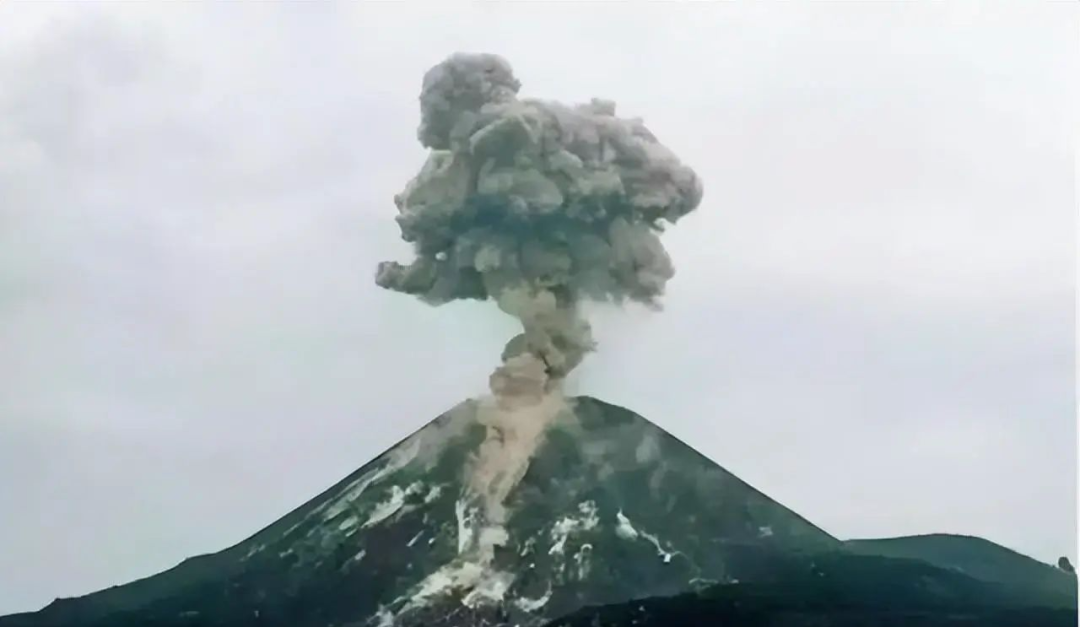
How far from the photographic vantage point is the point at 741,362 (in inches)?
A: 148

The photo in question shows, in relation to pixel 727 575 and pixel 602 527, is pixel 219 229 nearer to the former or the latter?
pixel 602 527

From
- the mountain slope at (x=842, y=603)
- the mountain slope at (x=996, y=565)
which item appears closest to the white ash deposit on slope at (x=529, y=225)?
the mountain slope at (x=842, y=603)

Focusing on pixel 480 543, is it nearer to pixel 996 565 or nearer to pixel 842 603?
pixel 842 603

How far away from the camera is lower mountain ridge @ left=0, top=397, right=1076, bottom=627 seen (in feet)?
11.8

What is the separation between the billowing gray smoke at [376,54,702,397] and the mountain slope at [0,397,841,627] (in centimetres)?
31

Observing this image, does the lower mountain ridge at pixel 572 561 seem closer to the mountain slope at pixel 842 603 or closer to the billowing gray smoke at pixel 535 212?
the mountain slope at pixel 842 603

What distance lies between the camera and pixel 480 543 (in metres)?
3.63

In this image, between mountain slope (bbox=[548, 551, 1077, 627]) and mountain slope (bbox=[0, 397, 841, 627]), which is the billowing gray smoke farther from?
mountain slope (bbox=[548, 551, 1077, 627])

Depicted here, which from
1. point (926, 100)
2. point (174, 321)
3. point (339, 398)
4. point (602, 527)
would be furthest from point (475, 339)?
point (926, 100)

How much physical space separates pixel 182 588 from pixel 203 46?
1.85 m

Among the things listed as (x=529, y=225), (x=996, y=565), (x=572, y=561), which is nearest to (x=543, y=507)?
(x=572, y=561)

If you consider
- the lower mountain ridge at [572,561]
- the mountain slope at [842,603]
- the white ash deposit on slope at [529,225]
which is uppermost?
the white ash deposit on slope at [529,225]

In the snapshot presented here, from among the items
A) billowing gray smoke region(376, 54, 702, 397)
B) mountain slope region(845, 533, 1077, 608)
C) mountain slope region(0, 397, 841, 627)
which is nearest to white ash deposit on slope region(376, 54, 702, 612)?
billowing gray smoke region(376, 54, 702, 397)

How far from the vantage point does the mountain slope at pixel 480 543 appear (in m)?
3.59
